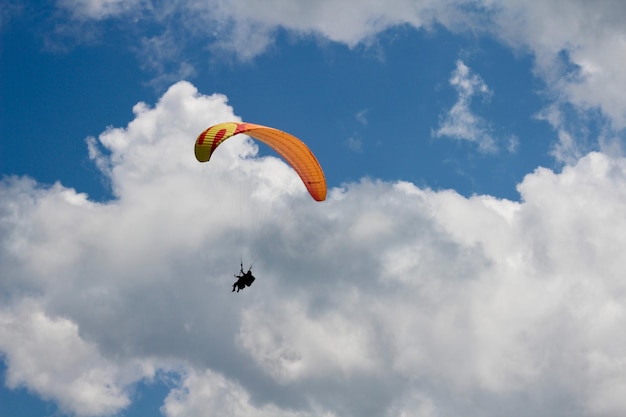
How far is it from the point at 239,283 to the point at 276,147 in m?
12.5

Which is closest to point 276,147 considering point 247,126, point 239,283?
point 247,126

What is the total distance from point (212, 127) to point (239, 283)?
47.0ft

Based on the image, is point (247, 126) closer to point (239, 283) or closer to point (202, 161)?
point (202, 161)

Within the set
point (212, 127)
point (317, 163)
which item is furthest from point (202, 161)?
point (317, 163)

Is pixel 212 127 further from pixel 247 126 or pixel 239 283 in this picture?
pixel 239 283

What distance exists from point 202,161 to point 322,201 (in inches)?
427

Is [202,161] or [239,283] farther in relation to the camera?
[239,283]

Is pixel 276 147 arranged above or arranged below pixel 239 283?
above

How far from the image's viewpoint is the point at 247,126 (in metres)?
75.2

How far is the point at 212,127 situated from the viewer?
74.5 m

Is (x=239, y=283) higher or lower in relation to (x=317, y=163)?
lower

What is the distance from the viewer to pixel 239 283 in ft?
260

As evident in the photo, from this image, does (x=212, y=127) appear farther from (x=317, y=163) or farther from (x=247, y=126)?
(x=317, y=163)

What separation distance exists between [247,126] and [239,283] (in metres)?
14.2
